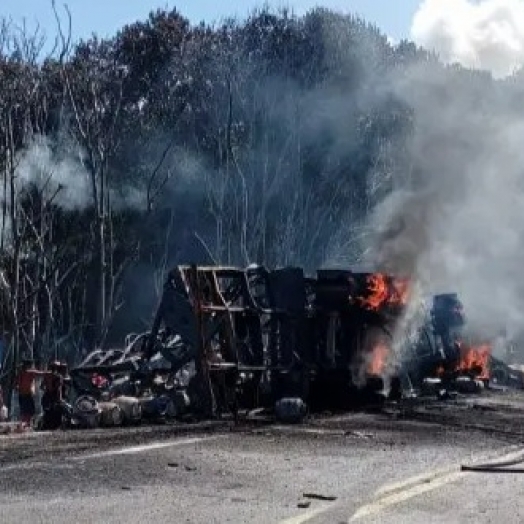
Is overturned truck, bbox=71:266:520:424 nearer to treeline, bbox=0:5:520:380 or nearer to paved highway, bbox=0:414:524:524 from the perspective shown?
paved highway, bbox=0:414:524:524

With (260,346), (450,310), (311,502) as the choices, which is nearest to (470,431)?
(260,346)

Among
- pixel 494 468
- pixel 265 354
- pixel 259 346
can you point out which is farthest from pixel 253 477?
pixel 265 354

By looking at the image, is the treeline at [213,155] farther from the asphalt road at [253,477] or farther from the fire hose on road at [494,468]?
the fire hose on road at [494,468]

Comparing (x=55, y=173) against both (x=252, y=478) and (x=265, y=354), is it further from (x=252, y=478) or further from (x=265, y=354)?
(x=252, y=478)

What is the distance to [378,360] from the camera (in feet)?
73.6

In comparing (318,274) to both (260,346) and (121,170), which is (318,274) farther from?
(121,170)

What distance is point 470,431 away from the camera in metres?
15.8

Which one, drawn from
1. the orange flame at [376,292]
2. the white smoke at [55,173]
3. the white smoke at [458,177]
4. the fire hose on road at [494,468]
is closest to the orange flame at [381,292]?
the orange flame at [376,292]

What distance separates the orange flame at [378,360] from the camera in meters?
22.3

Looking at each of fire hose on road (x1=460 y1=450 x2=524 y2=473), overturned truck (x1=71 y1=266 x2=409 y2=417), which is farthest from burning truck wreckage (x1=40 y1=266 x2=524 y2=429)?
fire hose on road (x1=460 y1=450 x2=524 y2=473)

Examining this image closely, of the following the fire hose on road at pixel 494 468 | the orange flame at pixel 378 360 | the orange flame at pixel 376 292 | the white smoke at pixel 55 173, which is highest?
the white smoke at pixel 55 173

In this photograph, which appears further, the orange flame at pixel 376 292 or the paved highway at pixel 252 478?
the orange flame at pixel 376 292

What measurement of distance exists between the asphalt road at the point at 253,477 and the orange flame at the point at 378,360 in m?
6.83

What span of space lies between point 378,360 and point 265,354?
327 cm
